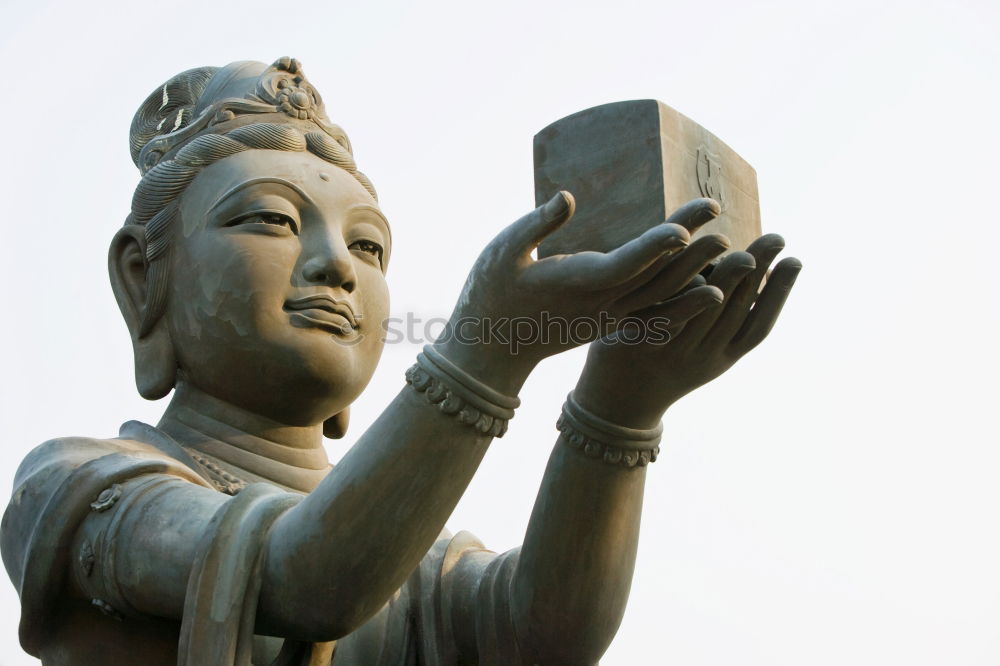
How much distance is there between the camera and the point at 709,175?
15.7 feet

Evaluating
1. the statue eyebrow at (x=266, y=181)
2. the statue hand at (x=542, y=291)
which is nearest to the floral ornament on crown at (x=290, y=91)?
the statue eyebrow at (x=266, y=181)

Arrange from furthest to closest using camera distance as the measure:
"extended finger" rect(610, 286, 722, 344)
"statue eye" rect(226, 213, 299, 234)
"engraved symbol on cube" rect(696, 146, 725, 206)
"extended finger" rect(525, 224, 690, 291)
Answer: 1. "statue eye" rect(226, 213, 299, 234)
2. "engraved symbol on cube" rect(696, 146, 725, 206)
3. "extended finger" rect(610, 286, 722, 344)
4. "extended finger" rect(525, 224, 690, 291)

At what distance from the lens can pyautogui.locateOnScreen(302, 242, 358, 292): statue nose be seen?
5.09 m

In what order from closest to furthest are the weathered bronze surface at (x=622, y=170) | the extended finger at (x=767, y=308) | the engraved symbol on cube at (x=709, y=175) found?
the weathered bronze surface at (x=622, y=170)
the extended finger at (x=767, y=308)
the engraved symbol on cube at (x=709, y=175)

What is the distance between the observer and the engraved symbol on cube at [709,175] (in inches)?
186

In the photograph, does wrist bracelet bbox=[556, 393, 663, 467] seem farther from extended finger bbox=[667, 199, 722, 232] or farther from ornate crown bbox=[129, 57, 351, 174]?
ornate crown bbox=[129, 57, 351, 174]

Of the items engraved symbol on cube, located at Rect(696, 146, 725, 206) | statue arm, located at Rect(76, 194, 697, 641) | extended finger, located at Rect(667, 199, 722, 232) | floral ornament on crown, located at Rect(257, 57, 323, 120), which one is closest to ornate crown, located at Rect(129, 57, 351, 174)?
floral ornament on crown, located at Rect(257, 57, 323, 120)

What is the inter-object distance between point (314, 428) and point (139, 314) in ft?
2.79

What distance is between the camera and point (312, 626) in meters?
4.06

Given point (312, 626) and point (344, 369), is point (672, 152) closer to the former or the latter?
point (344, 369)

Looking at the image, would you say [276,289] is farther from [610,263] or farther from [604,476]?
[610,263]

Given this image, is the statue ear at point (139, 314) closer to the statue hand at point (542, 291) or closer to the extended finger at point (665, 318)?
the statue hand at point (542, 291)

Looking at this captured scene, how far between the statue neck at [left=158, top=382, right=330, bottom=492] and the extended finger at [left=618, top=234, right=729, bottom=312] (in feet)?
5.64

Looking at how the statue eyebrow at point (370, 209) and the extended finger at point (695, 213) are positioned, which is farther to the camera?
the statue eyebrow at point (370, 209)
